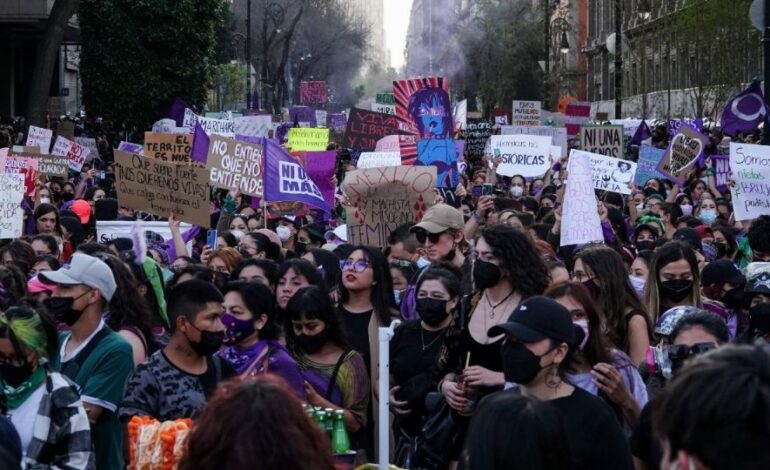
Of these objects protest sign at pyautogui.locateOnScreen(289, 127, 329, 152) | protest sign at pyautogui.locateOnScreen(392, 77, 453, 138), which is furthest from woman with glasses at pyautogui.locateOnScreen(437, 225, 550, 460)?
protest sign at pyautogui.locateOnScreen(289, 127, 329, 152)

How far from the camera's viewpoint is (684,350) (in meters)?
5.00

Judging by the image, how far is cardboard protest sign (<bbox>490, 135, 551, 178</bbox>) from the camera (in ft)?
63.5

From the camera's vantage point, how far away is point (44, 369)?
16.3ft

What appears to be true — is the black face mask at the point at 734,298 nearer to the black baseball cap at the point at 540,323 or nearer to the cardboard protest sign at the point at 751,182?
the black baseball cap at the point at 540,323

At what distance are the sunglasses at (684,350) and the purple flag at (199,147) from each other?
34.5 ft

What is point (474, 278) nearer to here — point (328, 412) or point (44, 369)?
point (328, 412)

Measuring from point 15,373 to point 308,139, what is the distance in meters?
18.7

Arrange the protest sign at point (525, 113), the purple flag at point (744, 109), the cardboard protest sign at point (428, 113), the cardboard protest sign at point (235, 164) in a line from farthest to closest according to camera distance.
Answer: the protest sign at point (525, 113)
the cardboard protest sign at point (428, 113)
the purple flag at point (744, 109)
the cardboard protest sign at point (235, 164)

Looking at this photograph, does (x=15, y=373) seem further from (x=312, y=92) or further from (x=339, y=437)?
(x=312, y=92)

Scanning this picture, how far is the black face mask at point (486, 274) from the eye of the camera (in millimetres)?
6016

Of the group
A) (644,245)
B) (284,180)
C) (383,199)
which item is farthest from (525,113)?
(644,245)

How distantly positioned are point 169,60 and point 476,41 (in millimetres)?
36721

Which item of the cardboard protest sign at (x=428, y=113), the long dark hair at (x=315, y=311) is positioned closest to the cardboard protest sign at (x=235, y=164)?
the cardboard protest sign at (x=428, y=113)

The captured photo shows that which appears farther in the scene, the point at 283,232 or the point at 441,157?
the point at 441,157
